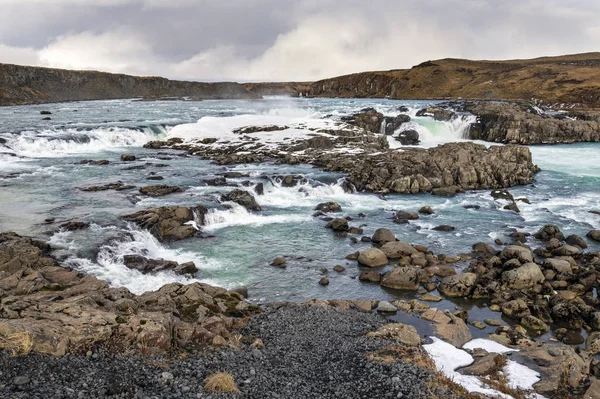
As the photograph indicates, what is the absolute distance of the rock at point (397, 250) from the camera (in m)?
26.9

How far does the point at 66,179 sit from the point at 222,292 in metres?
27.5

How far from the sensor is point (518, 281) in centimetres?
2277

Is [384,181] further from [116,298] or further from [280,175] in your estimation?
[116,298]

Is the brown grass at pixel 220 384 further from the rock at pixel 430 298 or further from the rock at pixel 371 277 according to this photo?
the rock at pixel 371 277

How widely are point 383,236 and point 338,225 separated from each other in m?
3.46

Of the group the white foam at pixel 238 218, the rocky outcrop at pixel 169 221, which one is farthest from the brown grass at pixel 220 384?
the white foam at pixel 238 218

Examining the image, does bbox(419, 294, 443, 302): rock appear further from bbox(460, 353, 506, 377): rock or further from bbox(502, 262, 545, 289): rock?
bbox(460, 353, 506, 377): rock

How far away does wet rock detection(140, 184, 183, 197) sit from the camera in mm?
35625

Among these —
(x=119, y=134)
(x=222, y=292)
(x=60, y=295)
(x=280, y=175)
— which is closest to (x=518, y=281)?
(x=222, y=292)

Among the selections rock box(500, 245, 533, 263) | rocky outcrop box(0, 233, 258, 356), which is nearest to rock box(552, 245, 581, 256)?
rock box(500, 245, 533, 263)

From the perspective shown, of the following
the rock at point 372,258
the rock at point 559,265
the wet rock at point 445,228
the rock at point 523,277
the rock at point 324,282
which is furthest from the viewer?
the wet rock at point 445,228

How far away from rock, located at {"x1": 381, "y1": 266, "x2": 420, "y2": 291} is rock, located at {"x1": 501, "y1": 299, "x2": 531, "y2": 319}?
4.36m

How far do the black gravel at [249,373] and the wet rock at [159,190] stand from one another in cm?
2271

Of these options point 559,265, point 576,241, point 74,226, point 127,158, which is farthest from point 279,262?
point 127,158
